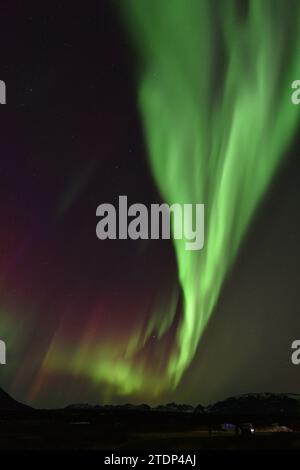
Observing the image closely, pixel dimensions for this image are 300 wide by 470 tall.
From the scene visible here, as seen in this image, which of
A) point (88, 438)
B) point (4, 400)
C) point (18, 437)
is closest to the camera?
point (88, 438)

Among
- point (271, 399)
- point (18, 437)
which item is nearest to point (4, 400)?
point (271, 399)

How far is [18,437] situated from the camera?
4744 cm

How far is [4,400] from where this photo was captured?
420ft
